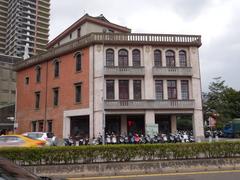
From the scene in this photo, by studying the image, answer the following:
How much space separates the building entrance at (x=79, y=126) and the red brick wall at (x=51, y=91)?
1.31 metres

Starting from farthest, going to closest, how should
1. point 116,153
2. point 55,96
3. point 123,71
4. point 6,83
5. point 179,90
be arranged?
point 6,83
point 55,96
point 179,90
point 123,71
point 116,153

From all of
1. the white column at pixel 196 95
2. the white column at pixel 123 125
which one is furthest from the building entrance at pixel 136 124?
the white column at pixel 196 95

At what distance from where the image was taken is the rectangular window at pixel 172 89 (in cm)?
3175

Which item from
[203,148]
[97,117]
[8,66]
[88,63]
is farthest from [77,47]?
[8,66]

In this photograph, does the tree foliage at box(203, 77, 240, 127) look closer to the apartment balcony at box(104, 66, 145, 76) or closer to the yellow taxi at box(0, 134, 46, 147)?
the apartment balcony at box(104, 66, 145, 76)

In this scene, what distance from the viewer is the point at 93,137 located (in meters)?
29.5

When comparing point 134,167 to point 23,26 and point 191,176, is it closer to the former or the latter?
point 191,176

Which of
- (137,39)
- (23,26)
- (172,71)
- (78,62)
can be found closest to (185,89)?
(172,71)

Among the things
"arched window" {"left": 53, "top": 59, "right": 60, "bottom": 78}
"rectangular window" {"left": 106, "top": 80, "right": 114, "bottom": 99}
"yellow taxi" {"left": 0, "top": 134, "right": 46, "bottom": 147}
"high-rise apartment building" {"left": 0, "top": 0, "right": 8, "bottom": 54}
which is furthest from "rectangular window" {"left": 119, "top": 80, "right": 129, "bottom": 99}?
"high-rise apartment building" {"left": 0, "top": 0, "right": 8, "bottom": 54}

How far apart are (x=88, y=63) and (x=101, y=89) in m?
3.35

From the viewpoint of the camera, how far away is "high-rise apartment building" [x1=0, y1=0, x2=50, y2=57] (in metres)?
106

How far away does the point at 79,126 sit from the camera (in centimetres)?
3353

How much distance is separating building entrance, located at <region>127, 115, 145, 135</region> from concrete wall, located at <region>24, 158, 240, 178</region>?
2018 cm

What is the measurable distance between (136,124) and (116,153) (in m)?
20.9
